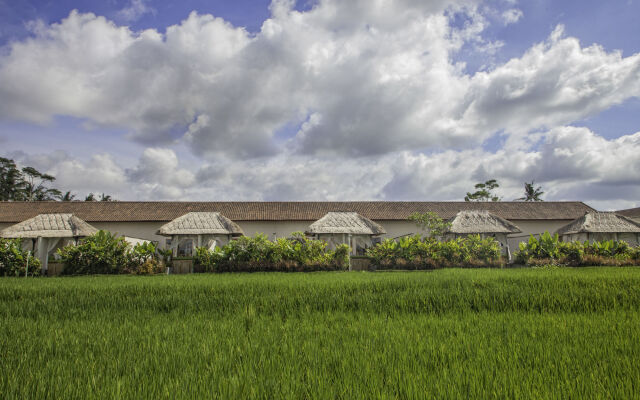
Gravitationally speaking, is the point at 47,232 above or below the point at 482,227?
above

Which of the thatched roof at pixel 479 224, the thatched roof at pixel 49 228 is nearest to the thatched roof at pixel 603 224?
the thatched roof at pixel 479 224

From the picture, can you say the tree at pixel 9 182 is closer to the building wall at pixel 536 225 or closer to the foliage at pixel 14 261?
the foliage at pixel 14 261

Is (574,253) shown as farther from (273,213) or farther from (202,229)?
(202,229)

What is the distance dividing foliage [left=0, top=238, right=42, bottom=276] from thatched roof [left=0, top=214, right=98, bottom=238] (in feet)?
6.11

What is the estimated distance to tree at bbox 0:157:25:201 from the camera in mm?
36875

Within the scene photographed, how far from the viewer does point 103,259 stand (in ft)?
46.4

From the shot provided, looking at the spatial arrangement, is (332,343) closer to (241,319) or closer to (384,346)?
(384,346)

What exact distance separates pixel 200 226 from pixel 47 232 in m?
6.84

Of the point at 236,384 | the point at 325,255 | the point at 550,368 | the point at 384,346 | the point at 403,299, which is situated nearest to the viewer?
the point at 236,384

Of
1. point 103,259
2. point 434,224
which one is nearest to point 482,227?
point 434,224

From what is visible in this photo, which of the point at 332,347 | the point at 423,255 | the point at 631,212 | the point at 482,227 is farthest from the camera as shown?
the point at 631,212

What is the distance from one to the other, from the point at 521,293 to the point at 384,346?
4026mm

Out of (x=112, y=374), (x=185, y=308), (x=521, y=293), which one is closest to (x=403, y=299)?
(x=521, y=293)

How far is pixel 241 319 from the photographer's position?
4738 mm
